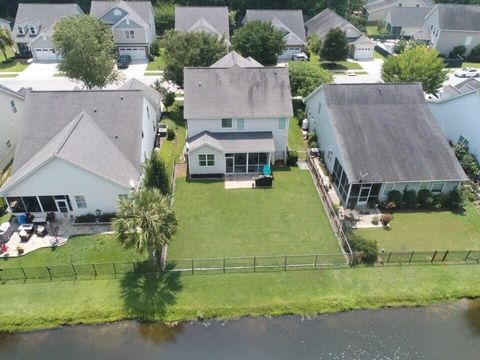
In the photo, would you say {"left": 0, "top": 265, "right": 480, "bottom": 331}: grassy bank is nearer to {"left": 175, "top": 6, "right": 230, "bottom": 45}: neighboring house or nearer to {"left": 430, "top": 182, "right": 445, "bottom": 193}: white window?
{"left": 430, "top": 182, "right": 445, "bottom": 193}: white window

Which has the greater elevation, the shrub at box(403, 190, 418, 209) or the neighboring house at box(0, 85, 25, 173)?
the neighboring house at box(0, 85, 25, 173)

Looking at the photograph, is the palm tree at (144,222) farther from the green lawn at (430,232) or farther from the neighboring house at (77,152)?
the green lawn at (430,232)

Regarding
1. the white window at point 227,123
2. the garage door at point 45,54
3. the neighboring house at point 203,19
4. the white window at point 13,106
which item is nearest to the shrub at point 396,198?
the white window at point 227,123

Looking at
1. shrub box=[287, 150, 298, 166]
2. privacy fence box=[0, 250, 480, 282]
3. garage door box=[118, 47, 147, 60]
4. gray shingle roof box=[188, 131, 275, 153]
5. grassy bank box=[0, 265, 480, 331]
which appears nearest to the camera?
grassy bank box=[0, 265, 480, 331]

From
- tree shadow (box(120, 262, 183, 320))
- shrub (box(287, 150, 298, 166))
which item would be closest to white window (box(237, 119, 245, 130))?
shrub (box(287, 150, 298, 166))

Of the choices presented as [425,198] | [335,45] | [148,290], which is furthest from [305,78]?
[148,290]

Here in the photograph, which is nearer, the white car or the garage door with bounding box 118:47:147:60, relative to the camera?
the white car

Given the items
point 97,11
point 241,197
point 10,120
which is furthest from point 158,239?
point 97,11

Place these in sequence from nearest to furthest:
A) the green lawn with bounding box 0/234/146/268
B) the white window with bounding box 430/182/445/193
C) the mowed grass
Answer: the green lawn with bounding box 0/234/146/268, the mowed grass, the white window with bounding box 430/182/445/193
